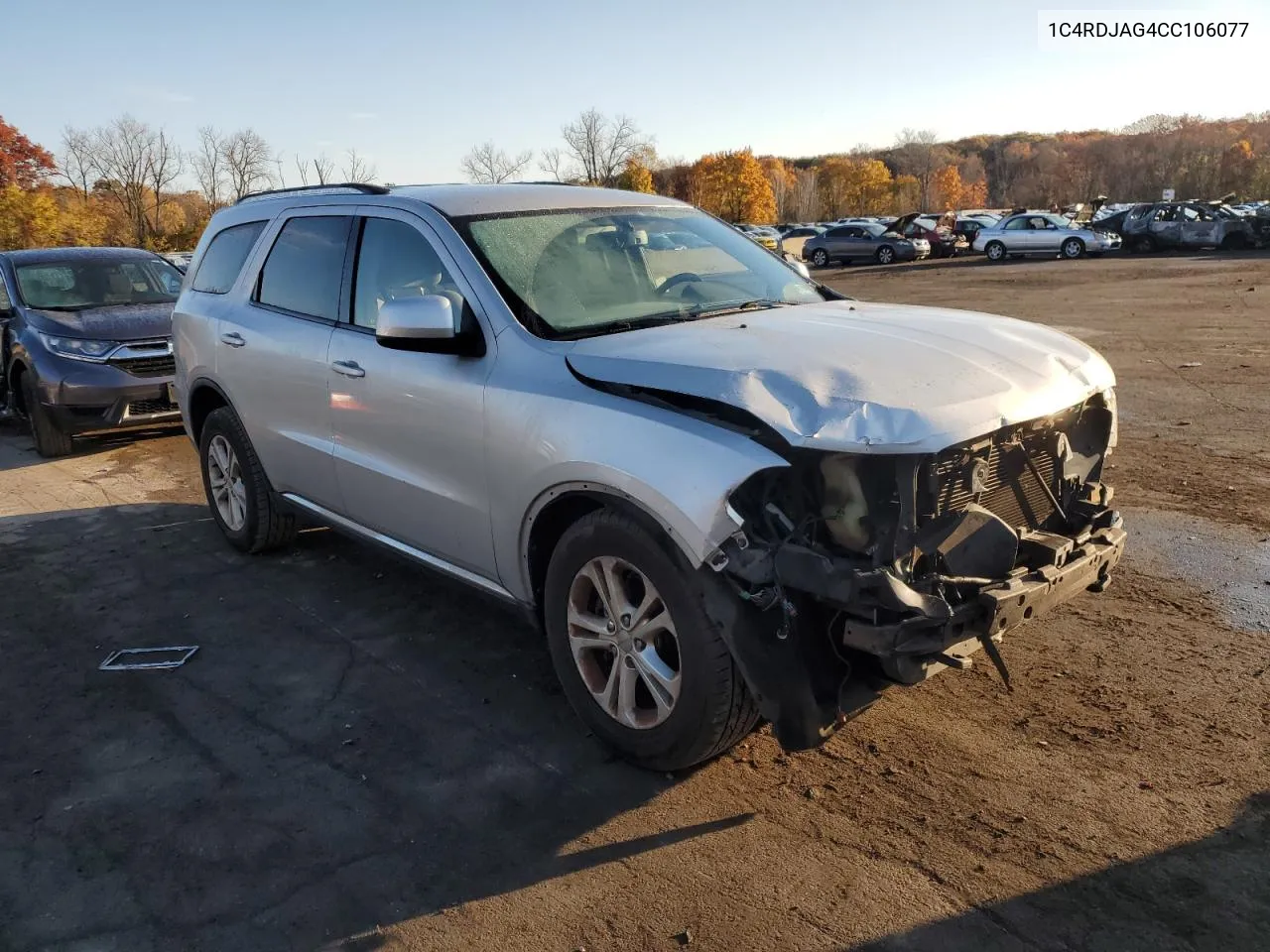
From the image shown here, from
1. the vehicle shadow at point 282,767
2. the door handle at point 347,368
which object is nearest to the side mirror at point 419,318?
the door handle at point 347,368

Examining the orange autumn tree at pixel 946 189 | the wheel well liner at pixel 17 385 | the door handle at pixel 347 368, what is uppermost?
the orange autumn tree at pixel 946 189

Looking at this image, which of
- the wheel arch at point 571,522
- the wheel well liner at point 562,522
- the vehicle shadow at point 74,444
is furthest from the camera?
the vehicle shadow at point 74,444

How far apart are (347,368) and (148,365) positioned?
5.37 meters

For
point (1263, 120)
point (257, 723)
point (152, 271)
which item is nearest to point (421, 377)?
point (257, 723)

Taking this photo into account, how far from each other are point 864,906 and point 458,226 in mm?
2935

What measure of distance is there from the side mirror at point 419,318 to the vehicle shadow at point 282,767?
3.82 ft

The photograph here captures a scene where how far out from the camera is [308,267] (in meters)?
4.95

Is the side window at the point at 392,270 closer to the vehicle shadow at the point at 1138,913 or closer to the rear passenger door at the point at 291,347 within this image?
the rear passenger door at the point at 291,347

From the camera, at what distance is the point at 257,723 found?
3.94m

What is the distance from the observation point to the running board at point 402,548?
3936mm

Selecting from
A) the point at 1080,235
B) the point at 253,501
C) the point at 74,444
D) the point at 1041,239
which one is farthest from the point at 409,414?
the point at 1041,239

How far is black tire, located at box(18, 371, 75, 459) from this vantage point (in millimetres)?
8742

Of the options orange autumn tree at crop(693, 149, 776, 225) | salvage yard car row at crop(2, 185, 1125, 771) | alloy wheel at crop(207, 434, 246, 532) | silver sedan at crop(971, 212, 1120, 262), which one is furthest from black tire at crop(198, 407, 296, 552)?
orange autumn tree at crop(693, 149, 776, 225)

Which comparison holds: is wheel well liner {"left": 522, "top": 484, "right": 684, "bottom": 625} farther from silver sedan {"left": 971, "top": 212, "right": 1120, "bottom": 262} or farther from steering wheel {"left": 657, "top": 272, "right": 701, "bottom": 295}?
silver sedan {"left": 971, "top": 212, "right": 1120, "bottom": 262}
